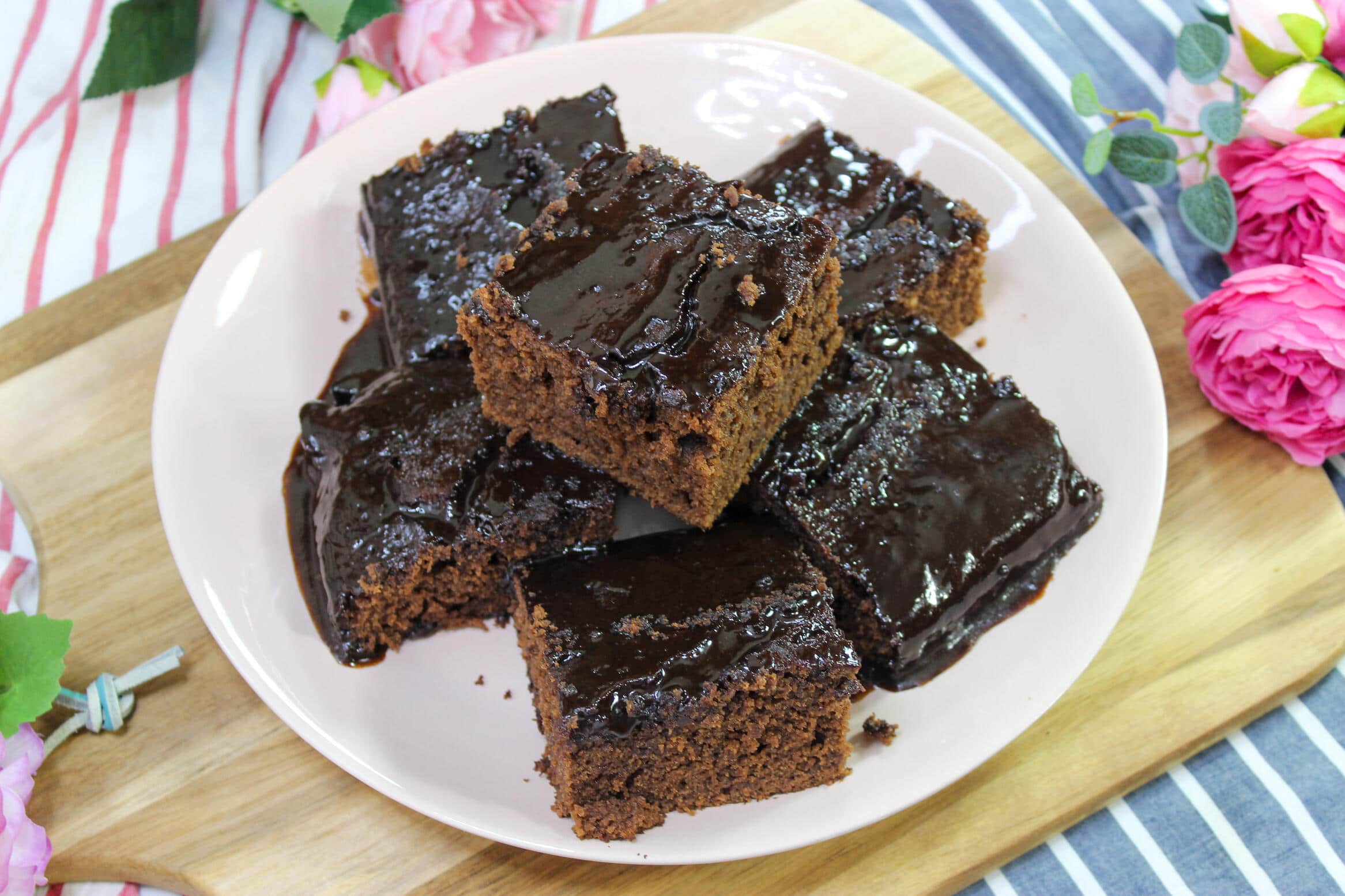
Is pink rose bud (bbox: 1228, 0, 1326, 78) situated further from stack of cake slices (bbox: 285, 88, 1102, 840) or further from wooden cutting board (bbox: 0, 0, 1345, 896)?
stack of cake slices (bbox: 285, 88, 1102, 840)

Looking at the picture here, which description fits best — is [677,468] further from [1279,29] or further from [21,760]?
[1279,29]

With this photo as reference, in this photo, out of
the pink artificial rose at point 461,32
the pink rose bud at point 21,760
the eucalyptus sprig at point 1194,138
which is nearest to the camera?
the pink rose bud at point 21,760

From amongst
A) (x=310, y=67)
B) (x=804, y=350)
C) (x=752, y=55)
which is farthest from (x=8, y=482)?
(x=752, y=55)

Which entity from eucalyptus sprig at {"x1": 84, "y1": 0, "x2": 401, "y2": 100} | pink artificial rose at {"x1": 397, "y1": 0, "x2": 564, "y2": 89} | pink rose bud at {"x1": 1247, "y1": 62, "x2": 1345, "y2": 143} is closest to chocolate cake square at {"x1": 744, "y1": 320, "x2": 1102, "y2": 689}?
pink rose bud at {"x1": 1247, "y1": 62, "x2": 1345, "y2": 143}

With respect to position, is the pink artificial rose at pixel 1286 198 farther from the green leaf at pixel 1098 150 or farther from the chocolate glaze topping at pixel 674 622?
the chocolate glaze topping at pixel 674 622

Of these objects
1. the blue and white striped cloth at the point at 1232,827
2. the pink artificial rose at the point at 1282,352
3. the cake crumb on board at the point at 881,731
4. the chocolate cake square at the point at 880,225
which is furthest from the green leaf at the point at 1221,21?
the cake crumb on board at the point at 881,731

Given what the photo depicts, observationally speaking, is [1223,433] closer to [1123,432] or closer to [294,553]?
[1123,432]
